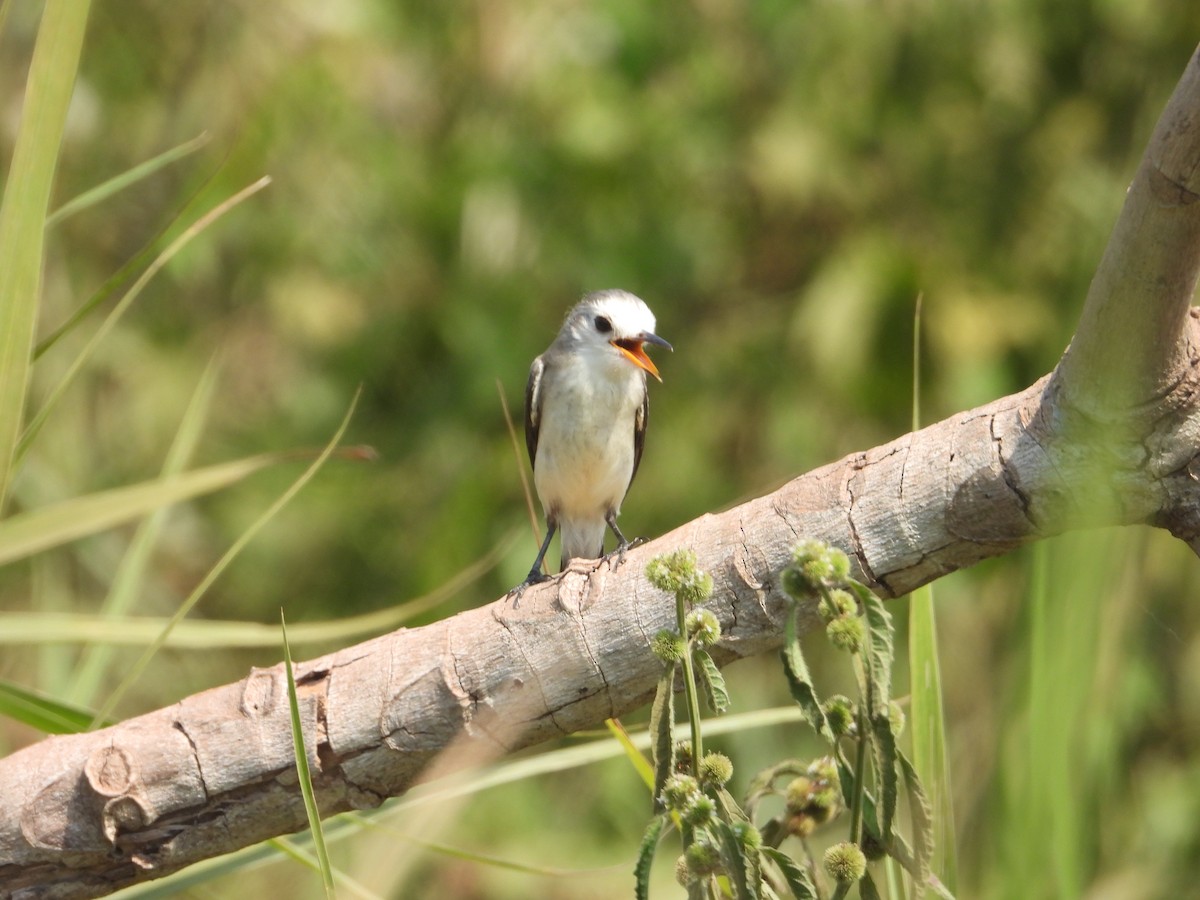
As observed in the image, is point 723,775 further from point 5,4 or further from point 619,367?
point 619,367

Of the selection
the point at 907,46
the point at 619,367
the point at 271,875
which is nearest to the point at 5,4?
the point at 619,367

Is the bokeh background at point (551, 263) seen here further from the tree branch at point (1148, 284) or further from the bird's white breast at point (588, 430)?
the tree branch at point (1148, 284)

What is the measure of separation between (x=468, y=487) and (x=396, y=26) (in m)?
2.13

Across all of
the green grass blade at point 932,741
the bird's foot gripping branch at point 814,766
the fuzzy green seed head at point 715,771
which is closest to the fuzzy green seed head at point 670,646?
the bird's foot gripping branch at point 814,766

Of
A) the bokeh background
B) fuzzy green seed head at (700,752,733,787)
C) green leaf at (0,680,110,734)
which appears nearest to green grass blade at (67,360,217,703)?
green leaf at (0,680,110,734)

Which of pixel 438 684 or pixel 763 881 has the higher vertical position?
pixel 438 684

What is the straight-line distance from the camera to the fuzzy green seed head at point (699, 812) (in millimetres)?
1224

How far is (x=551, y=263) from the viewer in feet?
19.0

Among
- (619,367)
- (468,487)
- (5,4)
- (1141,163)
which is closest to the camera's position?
(1141,163)

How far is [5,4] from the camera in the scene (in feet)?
6.33

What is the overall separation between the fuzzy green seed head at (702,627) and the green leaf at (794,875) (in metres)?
0.21

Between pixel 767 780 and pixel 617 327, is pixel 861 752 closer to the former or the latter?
pixel 767 780

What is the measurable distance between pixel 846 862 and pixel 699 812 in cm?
14

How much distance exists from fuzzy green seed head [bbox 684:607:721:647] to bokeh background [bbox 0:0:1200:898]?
373 centimetres
